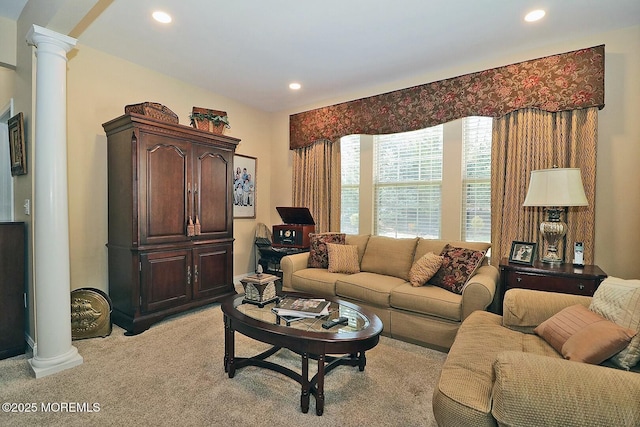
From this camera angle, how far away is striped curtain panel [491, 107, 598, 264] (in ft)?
9.45

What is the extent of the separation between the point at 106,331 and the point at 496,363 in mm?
3135

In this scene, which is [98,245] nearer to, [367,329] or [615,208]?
[367,329]

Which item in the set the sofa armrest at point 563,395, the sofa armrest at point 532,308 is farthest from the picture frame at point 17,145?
the sofa armrest at point 532,308

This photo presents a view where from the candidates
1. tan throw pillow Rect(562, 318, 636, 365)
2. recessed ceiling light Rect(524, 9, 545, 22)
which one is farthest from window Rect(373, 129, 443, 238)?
tan throw pillow Rect(562, 318, 636, 365)

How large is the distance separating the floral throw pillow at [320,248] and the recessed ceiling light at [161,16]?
252 centimetres

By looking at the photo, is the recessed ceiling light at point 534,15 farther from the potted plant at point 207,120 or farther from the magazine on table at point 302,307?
the potted plant at point 207,120

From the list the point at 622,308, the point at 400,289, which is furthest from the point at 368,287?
the point at 622,308

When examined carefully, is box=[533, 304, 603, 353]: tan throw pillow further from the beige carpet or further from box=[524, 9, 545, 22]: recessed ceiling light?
box=[524, 9, 545, 22]: recessed ceiling light

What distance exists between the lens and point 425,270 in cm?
300

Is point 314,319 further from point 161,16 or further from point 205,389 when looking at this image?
point 161,16

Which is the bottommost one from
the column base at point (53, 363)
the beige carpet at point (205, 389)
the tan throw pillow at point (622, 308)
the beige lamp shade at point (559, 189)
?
the beige carpet at point (205, 389)

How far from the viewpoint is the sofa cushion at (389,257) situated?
3.39 metres

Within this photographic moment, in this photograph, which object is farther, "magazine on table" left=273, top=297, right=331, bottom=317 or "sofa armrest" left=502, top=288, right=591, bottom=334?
"magazine on table" left=273, top=297, right=331, bottom=317

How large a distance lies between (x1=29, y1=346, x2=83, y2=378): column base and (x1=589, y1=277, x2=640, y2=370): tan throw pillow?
3.28 metres
